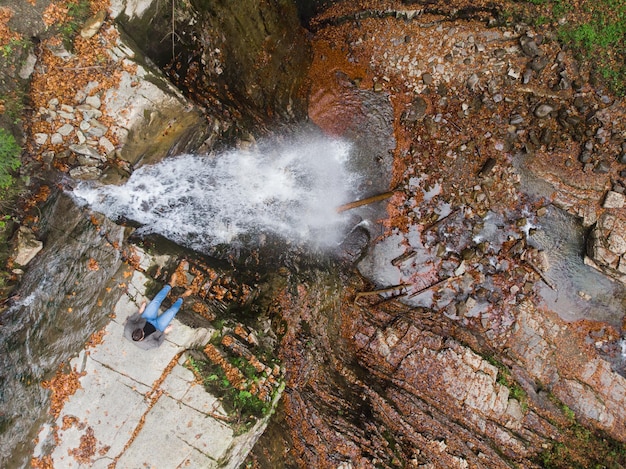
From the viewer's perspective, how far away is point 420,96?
375 inches

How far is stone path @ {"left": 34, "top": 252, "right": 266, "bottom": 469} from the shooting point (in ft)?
20.8

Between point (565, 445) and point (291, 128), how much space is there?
10203mm

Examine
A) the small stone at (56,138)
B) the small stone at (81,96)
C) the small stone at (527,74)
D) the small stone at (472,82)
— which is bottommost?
the small stone at (56,138)

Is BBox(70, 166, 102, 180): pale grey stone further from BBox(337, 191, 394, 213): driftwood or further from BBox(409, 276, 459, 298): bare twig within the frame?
BBox(409, 276, 459, 298): bare twig

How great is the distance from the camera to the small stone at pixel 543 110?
8.88 metres

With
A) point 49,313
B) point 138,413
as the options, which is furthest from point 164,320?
point 49,313

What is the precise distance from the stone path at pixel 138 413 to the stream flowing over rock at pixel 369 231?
12.8 inches

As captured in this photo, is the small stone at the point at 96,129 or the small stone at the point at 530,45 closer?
the small stone at the point at 96,129

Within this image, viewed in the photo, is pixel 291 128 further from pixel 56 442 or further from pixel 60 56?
pixel 56 442

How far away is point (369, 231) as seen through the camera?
967 centimetres

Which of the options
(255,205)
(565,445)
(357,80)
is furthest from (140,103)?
(565,445)

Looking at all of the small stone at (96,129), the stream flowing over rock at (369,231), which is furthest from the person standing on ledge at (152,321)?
the small stone at (96,129)

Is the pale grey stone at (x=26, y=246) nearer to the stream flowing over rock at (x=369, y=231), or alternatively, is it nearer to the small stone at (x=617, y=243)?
the stream flowing over rock at (x=369, y=231)

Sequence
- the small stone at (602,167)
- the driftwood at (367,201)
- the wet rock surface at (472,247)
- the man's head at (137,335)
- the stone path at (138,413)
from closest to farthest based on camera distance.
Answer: the man's head at (137,335) < the stone path at (138,413) < the wet rock surface at (472,247) < the small stone at (602,167) < the driftwood at (367,201)
